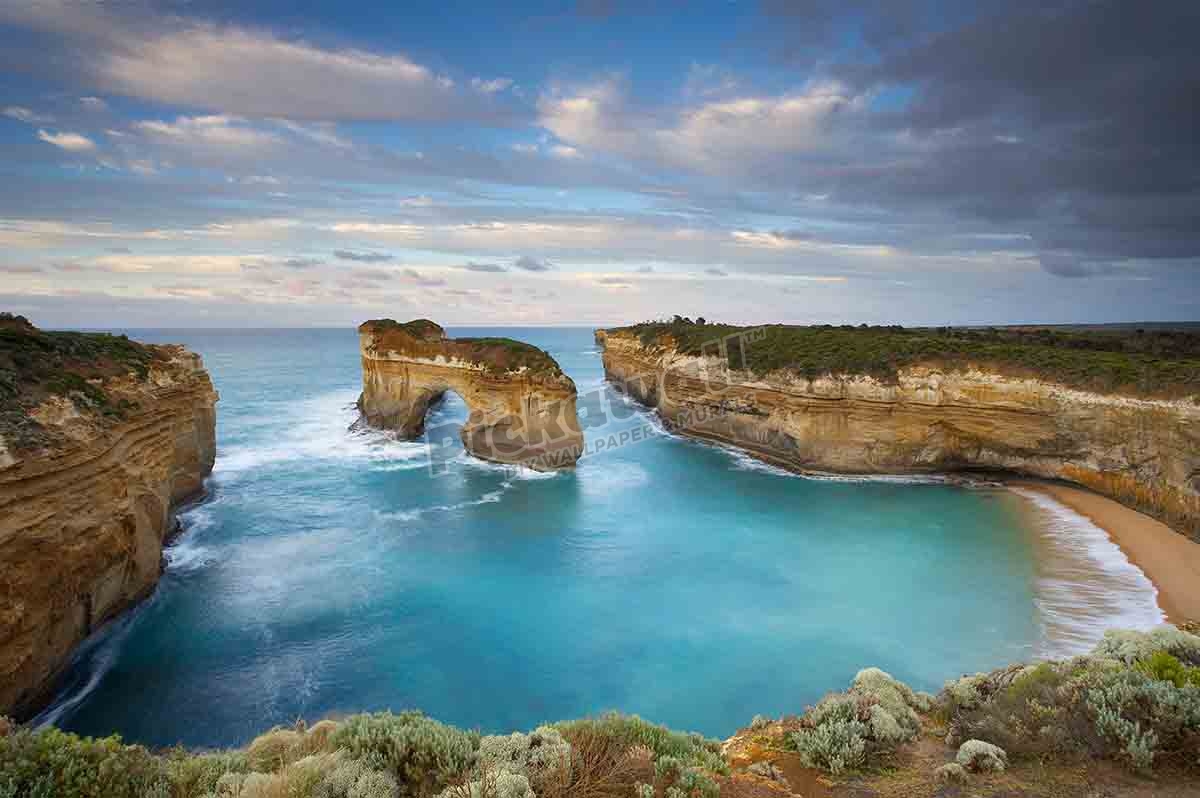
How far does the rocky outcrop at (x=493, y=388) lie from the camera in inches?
953

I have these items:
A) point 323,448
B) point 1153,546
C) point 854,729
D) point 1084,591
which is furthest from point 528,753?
point 323,448

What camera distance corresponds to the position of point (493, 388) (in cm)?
2477

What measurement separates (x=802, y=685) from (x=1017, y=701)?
223 inches

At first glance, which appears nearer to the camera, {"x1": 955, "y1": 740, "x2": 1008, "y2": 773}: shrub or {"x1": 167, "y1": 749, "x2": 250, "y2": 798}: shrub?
{"x1": 167, "y1": 749, "x2": 250, "y2": 798}: shrub

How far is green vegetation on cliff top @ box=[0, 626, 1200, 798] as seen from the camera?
164 inches

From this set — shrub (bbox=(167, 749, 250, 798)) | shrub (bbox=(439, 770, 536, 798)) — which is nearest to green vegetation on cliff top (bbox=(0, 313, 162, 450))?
shrub (bbox=(167, 749, 250, 798))

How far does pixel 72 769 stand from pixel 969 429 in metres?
26.1

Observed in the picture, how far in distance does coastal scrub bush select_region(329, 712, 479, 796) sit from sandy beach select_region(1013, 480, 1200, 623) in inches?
612

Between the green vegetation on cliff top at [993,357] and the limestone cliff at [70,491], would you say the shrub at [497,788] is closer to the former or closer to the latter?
the limestone cliff at [70,491]

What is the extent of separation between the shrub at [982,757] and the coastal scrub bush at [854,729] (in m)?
0.62

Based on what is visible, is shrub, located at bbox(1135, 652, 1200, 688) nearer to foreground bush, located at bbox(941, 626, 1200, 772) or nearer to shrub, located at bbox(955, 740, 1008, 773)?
foreground bush, located at bbox(941, 626, 1200, 772)

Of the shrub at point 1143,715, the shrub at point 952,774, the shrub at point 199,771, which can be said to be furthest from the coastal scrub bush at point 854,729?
the shrub at point 199,771

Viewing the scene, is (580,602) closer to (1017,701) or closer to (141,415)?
(1017,701)

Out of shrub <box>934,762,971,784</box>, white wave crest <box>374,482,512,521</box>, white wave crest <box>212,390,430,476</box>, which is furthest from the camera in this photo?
white wave crest <box>212,390,430,476</box>
